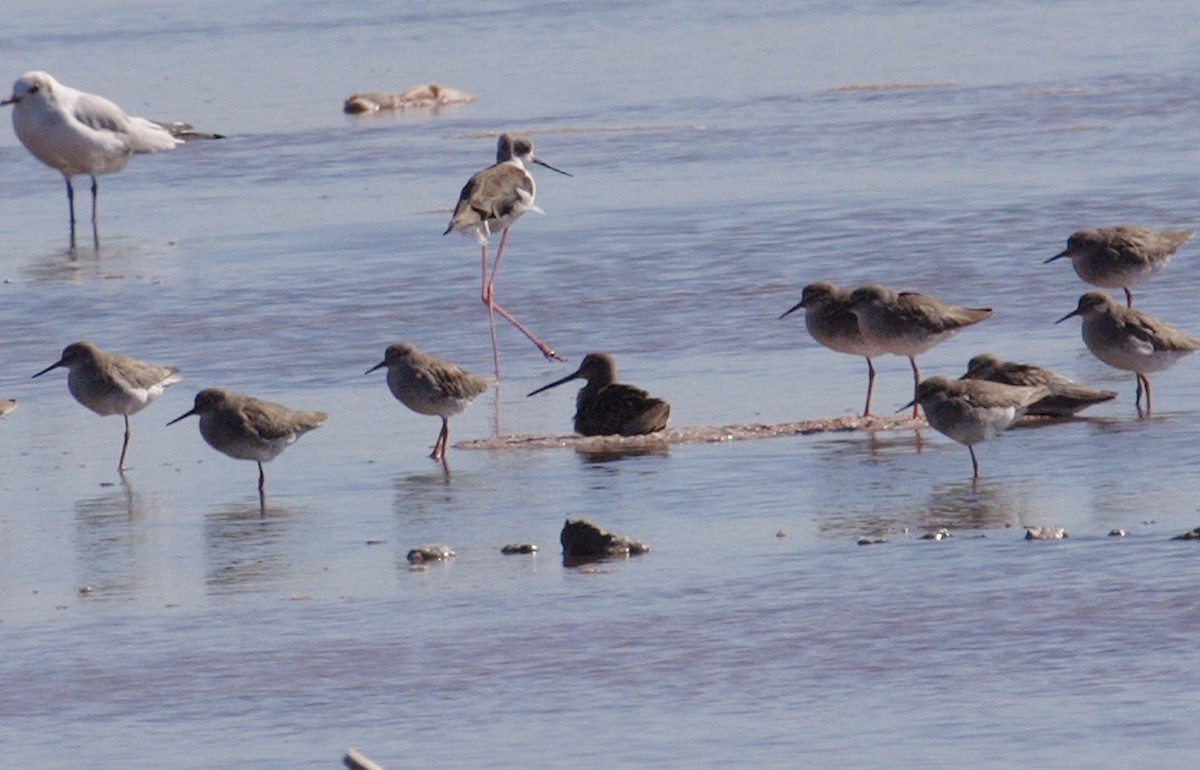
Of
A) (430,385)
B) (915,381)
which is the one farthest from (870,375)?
(430,385)

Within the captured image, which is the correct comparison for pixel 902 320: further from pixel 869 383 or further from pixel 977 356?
pixel 977 356

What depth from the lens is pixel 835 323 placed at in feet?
42.8

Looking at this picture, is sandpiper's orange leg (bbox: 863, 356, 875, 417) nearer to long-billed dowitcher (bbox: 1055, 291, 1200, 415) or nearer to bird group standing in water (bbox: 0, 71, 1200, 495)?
bird group standing in water (bbox: 0, 71, 1200, 495)

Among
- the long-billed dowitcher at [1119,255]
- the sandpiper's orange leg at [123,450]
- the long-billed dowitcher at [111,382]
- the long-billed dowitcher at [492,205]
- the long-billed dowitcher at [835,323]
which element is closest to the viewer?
the sandpiper's orange leg at [123,450]

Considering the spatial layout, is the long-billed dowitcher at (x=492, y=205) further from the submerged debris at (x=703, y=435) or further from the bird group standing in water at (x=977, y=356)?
the submerged debris at (x=703, y=435)

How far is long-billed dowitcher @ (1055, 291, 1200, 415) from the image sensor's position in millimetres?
12172

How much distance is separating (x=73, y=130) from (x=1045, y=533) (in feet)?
46.5

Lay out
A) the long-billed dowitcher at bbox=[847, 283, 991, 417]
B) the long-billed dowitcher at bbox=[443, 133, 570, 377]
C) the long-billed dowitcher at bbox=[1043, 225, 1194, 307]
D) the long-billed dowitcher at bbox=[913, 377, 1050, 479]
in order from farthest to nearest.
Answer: the long-billed dowitcher at bbox=[443, 133, 570, 377] → the long-billed dowitcher at bbox=[1043, 225, 1194, 307] → the long-billed dowitcher at bbox=[847, 283, 991, 417] → the long-billed dowitcher at bbox=[913, 377, 1050, 479]

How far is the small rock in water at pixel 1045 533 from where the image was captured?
9500 millimetres

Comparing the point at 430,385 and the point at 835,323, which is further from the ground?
the point at 835,323

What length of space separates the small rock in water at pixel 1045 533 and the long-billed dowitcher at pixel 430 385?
341 cm

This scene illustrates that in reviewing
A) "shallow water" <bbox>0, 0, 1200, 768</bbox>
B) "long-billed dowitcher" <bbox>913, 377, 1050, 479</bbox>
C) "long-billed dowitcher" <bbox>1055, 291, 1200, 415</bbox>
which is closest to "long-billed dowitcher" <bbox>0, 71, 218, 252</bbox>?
"shallow water" <bbox>0, 0, 1200, 768</bbox>

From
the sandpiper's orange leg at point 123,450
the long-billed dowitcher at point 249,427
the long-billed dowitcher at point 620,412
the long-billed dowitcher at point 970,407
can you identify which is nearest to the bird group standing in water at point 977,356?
the long-billed dowitcher at point 970,407

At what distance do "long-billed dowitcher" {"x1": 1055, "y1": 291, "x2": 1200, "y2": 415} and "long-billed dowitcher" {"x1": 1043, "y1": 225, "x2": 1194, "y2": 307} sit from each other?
1.94 meters
